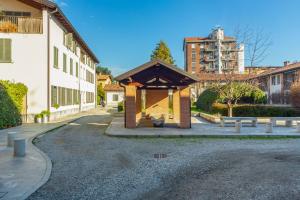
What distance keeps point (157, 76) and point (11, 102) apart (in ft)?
28.8

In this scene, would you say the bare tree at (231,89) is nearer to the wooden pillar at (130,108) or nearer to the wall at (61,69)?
the wooden pillar at (130,108)

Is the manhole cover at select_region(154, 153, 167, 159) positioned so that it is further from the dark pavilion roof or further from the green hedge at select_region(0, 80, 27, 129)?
the green hedge at select_region(0, 80, 27, 129)

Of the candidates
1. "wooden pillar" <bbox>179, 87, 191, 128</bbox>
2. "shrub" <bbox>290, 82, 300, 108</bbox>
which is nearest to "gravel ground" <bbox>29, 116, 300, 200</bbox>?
"wooden pillar" <bbox>179, 87, 191, 128</bbox>

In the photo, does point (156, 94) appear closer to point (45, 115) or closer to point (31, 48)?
point (45, 115)

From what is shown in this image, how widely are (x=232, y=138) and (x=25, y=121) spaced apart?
14068 millimetres

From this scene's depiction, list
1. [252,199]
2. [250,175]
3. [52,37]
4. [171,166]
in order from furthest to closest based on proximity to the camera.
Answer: [52,37], [171,166], [250,175], [252,199]

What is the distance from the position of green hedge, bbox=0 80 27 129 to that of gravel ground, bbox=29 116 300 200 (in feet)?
19.2

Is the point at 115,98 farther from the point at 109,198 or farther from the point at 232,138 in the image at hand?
the point at 109,198

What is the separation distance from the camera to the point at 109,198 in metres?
4.99

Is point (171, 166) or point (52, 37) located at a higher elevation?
point (52, 37)

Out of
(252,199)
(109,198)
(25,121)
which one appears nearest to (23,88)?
(25,121)

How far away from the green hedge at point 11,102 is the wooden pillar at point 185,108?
31.9ft

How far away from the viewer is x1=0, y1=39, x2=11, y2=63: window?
19.3 m

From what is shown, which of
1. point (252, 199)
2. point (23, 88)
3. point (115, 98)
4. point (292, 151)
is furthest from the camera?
point (115, 98)
